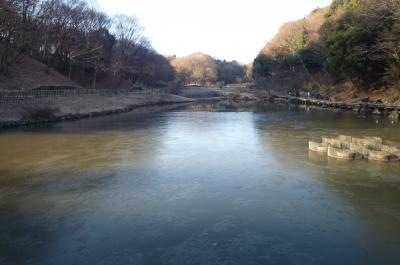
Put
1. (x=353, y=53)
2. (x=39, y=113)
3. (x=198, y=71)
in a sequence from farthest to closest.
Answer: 1. (x=198, y=71)
2. (x=353, y=53)
3. (x=39, y=113)

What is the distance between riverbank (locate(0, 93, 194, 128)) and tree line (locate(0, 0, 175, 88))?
625cm

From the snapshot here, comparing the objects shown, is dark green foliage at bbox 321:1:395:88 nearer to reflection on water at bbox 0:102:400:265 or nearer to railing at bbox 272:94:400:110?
railing at bbox 272:94:400:110

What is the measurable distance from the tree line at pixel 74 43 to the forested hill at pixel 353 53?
25797mm

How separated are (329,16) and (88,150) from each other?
164 ft

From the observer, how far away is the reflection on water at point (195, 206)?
757 cm

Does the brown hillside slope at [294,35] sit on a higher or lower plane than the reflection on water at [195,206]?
higher

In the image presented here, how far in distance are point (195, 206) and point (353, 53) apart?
1284 inches

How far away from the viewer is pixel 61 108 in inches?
1369

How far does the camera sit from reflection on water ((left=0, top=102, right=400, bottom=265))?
7.57 m

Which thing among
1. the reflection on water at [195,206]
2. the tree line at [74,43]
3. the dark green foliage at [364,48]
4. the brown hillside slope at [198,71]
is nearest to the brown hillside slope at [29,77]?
the tree line at [74,43]

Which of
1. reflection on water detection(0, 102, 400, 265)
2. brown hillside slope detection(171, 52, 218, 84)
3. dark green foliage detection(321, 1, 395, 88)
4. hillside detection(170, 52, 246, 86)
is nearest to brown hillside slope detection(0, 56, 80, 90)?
reflection on water detection(0, 102, 400, 265)

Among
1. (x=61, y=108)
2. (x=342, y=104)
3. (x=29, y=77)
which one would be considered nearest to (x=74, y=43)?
(x=29, y=77)

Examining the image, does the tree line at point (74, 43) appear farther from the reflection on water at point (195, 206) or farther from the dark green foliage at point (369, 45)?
the dark green foliage at point (369, 45)

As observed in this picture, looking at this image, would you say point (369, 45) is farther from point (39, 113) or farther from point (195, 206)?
point (195, 206)
